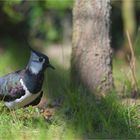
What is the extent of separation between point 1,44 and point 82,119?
8109 mm

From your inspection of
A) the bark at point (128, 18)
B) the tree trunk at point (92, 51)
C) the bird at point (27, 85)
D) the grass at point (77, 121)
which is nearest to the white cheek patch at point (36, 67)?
the bird at point (27, 85)

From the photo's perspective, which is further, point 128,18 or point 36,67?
point 128,18

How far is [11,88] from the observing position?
6320 mm

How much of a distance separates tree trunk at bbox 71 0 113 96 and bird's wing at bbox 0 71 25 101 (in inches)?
52.7

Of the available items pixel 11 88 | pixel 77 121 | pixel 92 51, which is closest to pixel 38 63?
pixel 11 88

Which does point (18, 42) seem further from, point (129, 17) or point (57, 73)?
point (57, 73)

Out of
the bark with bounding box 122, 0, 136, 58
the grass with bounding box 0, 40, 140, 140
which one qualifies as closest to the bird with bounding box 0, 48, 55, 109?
the grass with bounding box 0, 40, 140, 140

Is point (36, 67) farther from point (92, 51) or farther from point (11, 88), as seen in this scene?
point (92, 51)

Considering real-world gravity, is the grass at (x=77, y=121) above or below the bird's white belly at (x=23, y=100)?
below

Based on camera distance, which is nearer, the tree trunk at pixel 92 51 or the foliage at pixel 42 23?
the tree trunk at pixel 92 51

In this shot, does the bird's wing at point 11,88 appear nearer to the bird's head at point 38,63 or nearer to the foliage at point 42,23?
the bird's head at point 38,63

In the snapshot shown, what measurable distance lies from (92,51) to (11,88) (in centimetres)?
155

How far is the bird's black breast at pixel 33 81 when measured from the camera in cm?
622

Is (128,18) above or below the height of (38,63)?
below
